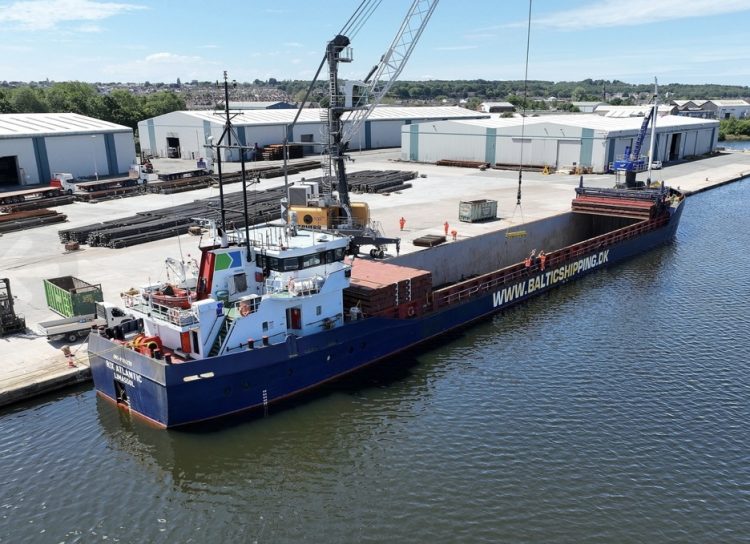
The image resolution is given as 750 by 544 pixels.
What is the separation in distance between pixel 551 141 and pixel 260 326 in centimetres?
5957

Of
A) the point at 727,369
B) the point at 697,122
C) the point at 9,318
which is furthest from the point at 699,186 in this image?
the point at 9,318

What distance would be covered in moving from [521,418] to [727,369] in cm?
913

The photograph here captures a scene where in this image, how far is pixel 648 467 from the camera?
16.4 metres

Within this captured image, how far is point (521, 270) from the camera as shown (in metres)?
30.5

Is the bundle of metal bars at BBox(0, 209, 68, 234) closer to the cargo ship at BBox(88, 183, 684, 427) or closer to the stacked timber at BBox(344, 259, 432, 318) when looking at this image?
the cargo ship at BBox(88, 183, 684, 427)

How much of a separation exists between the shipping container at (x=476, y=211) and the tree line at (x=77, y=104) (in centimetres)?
7544

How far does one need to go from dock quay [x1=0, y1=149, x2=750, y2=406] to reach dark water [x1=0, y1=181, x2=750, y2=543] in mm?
2143

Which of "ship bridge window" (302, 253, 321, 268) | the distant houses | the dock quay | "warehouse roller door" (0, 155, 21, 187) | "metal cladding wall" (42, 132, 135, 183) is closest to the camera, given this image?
"ship bridge window" (302, 253, 321, 268)

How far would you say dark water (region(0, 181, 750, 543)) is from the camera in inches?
564

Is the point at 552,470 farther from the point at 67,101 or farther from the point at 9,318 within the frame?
the point at 67,101

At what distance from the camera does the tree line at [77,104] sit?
94250 millimetres

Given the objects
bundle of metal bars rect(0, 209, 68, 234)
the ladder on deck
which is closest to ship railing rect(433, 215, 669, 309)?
the ladder on deck

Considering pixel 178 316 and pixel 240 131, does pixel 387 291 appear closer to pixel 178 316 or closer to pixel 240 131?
pixel 178 316

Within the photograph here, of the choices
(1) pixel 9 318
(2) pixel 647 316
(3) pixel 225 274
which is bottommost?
(2) pixel 647 316
